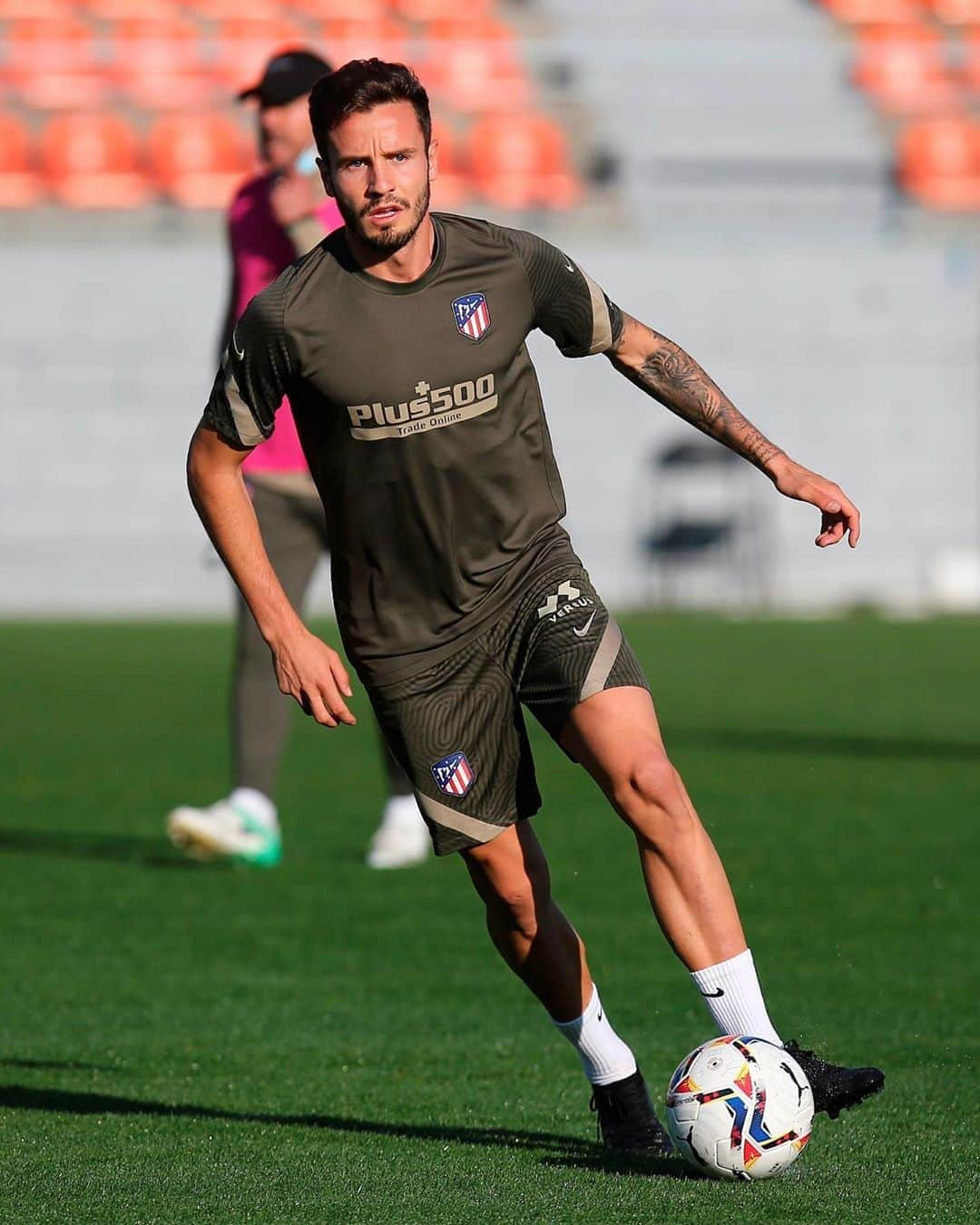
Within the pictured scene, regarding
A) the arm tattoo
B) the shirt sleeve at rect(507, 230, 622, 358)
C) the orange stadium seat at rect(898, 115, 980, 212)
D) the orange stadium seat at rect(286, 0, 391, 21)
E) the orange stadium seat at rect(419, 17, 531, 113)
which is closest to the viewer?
the shirt sleeve at rect(507, 230, 622, 358)

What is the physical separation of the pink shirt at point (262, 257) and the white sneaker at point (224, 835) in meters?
1.19

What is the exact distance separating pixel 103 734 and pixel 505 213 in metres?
13.1

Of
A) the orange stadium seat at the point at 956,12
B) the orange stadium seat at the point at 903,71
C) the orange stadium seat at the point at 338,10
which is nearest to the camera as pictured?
the orange stadium seat at the point at 338,10

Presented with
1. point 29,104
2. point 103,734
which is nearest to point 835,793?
point 103,734

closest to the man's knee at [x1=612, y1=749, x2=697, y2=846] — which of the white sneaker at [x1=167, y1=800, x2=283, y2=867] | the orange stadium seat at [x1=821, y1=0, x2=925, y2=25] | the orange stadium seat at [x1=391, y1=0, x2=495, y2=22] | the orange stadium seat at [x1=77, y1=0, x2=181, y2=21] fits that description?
the white sneaker at [x1=167, y1=800, x2=283, y2=867]

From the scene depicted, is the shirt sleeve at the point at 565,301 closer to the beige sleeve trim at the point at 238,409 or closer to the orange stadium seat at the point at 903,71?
the beige sleeve trim at the point at 238,409

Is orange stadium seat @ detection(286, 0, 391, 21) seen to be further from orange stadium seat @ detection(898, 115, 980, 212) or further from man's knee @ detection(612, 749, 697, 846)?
man's knee @ detection(612, 749, 697, 846)

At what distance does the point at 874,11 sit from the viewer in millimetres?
27281

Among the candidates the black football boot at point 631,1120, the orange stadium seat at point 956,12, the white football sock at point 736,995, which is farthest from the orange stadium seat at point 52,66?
the white football sock at point 736,995

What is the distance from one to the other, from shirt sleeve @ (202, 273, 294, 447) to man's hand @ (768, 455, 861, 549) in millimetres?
927

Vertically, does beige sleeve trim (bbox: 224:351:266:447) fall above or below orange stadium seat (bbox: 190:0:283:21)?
below

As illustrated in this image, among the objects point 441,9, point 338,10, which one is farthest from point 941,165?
point 338,10

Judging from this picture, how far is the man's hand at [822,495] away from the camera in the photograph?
156 inches

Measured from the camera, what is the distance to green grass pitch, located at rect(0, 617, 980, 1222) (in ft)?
11.9
